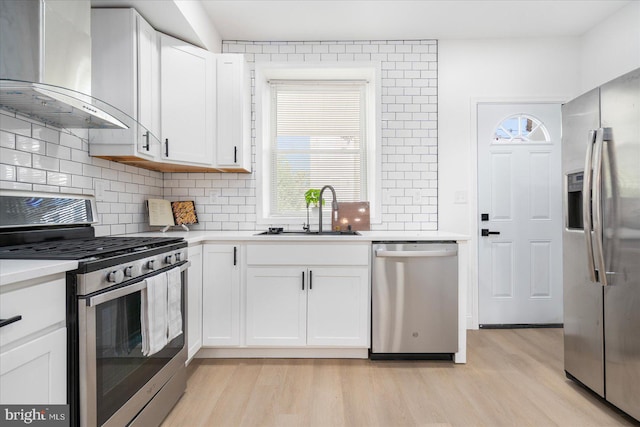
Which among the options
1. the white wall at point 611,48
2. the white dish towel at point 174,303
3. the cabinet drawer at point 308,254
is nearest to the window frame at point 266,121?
the cabinet drawer at point 308,254

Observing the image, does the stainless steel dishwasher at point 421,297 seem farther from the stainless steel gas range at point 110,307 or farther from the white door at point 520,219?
the stainless steel gas range at point 110,307

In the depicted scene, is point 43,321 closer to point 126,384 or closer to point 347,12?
point 126,384

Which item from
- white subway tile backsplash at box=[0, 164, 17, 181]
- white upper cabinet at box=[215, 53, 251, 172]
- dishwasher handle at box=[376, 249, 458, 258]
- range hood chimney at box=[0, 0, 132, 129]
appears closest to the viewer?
range hood chimney at box=[0, 0, 132, 129]

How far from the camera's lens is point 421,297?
97.7 inches

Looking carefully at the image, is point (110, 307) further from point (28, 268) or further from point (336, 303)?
point (336, 303)

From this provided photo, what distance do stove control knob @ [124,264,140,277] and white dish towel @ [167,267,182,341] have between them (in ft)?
0.76

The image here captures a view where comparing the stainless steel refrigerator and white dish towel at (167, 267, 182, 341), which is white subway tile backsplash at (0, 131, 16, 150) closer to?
white dish towel at (167, 267, 182, 341)

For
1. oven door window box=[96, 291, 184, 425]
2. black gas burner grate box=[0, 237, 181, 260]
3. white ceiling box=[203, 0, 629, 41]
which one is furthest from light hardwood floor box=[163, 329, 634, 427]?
white ceiling box=[203, 0, 629, 41]

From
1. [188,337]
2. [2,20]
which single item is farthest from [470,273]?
[2,20]

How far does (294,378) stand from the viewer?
2287 mm

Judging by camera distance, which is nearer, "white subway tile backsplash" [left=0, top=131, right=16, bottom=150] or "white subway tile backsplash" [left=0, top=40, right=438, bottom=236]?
"white subway tile backsplash" [left=0, top=131, right=16, bottom=150]

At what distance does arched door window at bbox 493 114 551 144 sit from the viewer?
3.26m

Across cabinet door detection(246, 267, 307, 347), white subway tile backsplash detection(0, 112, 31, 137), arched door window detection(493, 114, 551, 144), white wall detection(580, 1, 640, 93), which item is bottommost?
cabinet door detection(246, 267, 307, 347)

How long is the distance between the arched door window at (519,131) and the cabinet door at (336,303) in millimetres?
2016
